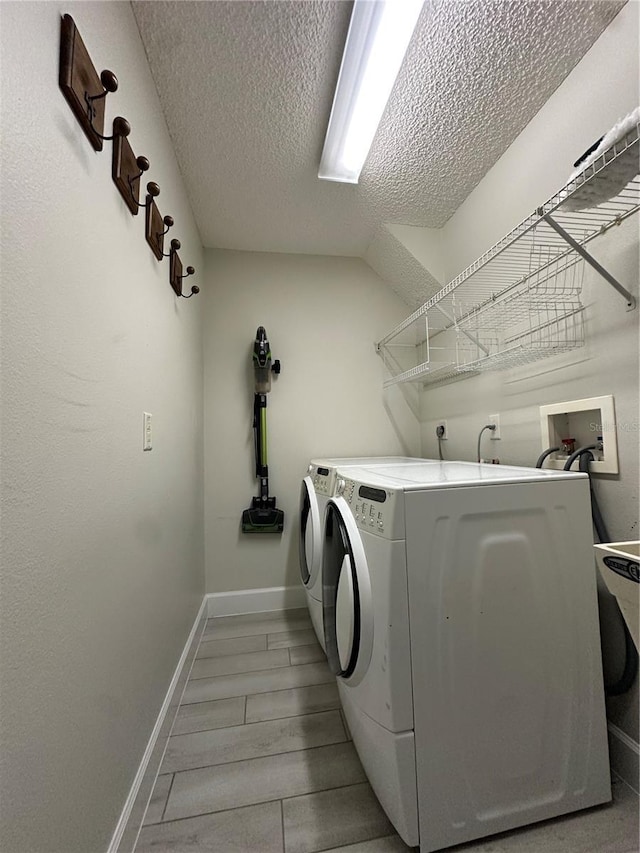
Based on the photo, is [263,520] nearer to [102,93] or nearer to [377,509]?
[377,509]

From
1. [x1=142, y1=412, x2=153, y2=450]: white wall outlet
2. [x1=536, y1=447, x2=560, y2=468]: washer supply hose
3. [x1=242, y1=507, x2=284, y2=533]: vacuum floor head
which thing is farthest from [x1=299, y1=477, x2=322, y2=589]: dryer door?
[x1=536, y1=447, x2=560, y2=468]: washer supply hose

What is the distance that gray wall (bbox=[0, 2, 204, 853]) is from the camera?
531mm

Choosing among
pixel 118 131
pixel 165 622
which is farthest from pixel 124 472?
pixel 118 131

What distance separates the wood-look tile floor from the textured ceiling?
7.91ft

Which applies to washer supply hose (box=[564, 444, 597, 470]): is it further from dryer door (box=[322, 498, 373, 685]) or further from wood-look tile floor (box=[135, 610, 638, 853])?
wood-look tile floor (box=[135, 610, 638, 853])

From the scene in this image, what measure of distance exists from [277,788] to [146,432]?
123 cm

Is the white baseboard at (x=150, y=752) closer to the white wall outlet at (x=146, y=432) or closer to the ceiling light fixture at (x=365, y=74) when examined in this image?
the white wall outlet at (x=146, y=432)

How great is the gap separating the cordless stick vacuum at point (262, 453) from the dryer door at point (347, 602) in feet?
3.21

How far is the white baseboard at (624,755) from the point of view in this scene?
3.46ft

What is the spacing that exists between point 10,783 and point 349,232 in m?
2.55

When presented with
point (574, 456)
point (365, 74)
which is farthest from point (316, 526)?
point (365, 74)

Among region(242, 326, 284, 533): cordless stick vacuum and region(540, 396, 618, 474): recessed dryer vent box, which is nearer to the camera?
region(540, 396, 618, 474): recessed dryer vent box

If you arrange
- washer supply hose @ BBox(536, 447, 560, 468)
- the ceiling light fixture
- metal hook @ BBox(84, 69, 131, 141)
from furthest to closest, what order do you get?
washer supply hose @ BBox(536, 447, 560, 468) → the ceiling light fixture → metal hook @ BBox(84, 69, 131, 141)

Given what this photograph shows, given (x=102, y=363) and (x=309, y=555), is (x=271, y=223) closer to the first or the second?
(x=102, y=363)
